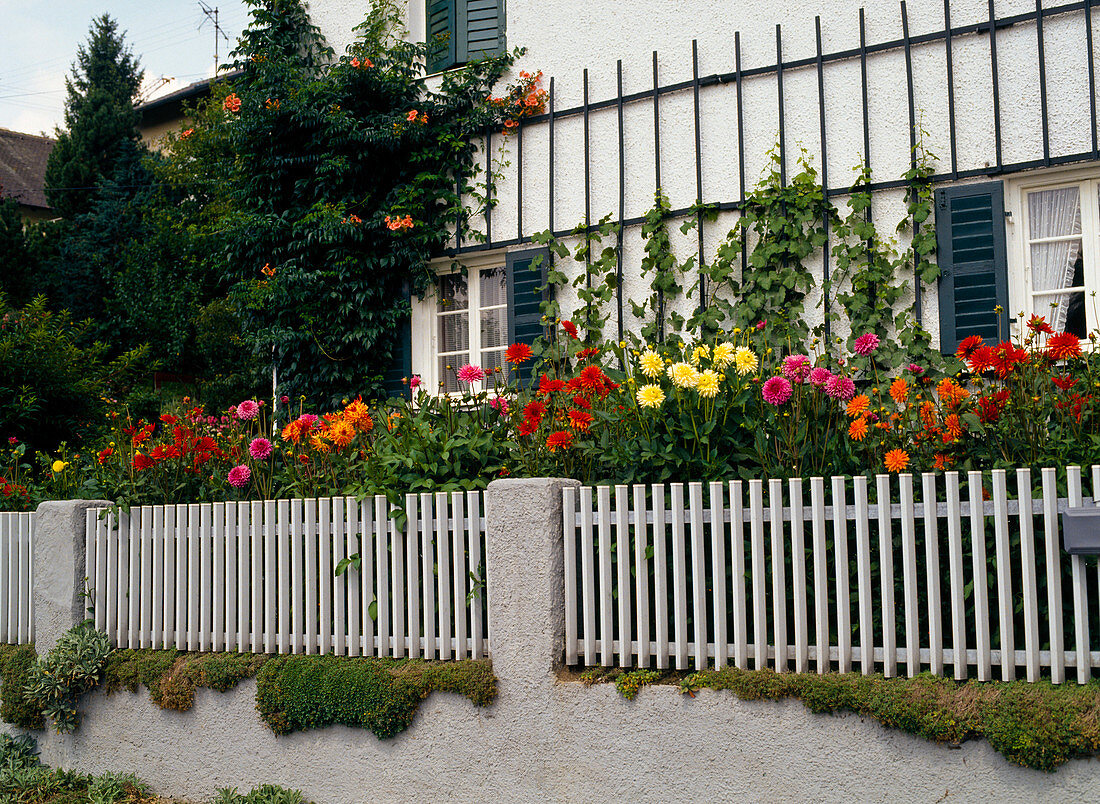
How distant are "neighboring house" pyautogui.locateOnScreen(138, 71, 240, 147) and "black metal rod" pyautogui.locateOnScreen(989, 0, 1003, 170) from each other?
1906cm

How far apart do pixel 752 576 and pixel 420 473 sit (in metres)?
1.83

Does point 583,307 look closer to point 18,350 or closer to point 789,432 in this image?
point 789,432

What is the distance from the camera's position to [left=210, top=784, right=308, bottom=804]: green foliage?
15.6ft

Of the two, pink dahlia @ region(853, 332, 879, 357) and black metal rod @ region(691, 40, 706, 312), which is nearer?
pink dahlia @ region(853, 332, 879, 357)

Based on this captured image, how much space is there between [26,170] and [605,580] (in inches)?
1102

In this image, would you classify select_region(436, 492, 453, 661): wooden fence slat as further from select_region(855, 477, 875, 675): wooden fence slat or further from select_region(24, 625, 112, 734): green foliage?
select_region(24, 625, 112, 734): green foliage

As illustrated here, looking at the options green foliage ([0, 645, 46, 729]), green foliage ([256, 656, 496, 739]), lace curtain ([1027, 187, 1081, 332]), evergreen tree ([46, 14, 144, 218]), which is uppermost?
evergreen tree ([46, 14, 144, 218])

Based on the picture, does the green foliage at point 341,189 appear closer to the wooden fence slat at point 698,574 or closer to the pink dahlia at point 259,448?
the pink dahlia at point 259,448

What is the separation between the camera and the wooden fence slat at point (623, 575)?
4.17 meters

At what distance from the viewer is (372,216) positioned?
870 cm

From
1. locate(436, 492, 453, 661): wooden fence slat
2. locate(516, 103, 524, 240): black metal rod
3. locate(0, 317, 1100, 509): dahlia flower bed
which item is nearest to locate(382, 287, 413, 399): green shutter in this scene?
locate(516, 103, 524, 240): black metal rod

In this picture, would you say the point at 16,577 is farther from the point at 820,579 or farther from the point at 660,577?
the point at 820,579

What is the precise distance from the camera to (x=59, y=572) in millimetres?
6227

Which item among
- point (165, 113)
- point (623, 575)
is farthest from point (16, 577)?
point (165, 113)
